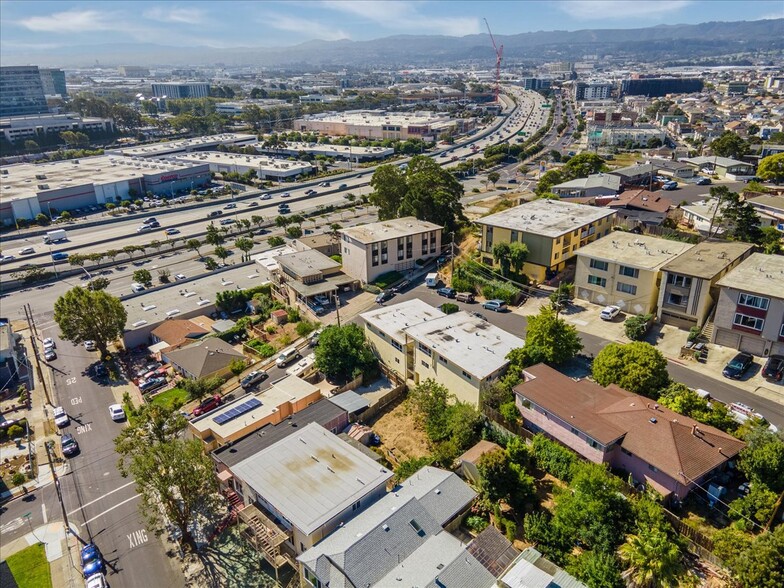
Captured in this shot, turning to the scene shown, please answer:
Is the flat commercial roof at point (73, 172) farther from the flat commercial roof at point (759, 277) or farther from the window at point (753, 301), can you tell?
the window at point (753, 301)

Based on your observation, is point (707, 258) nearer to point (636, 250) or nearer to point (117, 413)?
point (636, 250)

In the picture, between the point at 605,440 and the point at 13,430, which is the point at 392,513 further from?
the point at 13,430

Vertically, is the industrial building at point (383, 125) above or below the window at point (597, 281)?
above

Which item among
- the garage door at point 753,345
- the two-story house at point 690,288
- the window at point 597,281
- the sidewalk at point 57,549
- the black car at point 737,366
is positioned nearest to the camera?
the sidewalk at point 57,549

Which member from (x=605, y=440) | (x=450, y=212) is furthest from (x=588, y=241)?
(x=605, y=440)

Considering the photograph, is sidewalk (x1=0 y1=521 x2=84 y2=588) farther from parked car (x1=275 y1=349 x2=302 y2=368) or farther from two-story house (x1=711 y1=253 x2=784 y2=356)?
two-story house (x1=711 y1=253 x2=784 y2=356)

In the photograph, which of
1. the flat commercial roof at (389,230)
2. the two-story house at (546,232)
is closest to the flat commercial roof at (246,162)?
the flat commercial roof at (389,230)
